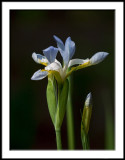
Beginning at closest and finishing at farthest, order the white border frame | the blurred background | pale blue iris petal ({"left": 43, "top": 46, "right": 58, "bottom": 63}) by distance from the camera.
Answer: pale blue iris petal ({"left": 43, "top": 46, "right": 58, "bottom": 63})
the white border frame
the blurred background

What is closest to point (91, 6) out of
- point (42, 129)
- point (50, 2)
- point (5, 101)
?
point (50, 2)

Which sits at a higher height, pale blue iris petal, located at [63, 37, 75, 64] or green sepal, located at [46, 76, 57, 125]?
pale blue iris petal, located at [63, 37, 75, 64]

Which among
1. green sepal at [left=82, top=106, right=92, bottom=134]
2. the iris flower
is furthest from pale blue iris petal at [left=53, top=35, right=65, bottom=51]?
green sepal at [left=82, top=106, right=92, bottom=134]

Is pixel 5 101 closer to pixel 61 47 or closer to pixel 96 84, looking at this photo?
pixel 61 47

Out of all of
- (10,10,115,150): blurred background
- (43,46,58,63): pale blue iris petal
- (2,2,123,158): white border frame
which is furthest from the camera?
(10,10,115,150): blurred background

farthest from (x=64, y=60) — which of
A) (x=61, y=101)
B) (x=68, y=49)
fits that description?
(x=61, y=101)

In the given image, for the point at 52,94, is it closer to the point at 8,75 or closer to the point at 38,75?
the point at 38,75

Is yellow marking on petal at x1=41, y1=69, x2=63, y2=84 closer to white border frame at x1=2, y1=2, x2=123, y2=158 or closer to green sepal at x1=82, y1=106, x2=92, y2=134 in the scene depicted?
green sepal at x1=82, y1=106, x2=92, y2=134

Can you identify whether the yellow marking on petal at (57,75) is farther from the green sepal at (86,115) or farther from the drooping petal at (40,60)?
the green sepal at (86,115)
